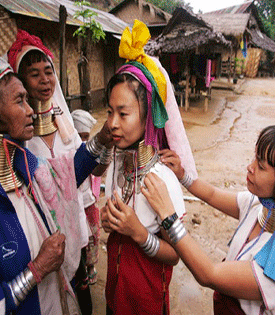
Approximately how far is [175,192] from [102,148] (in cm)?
58

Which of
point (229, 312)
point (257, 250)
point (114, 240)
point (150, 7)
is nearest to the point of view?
point (257, 250)

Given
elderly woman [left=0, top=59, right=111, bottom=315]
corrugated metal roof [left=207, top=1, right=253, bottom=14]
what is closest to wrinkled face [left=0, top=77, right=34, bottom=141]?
elderly woman [left=0, top=59, right=111, bottom=315]

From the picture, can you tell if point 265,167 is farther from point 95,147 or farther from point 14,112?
point 14,112

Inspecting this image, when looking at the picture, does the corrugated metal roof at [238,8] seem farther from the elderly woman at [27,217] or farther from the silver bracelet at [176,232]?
the silver bracelet at [176,232]

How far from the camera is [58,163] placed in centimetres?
164

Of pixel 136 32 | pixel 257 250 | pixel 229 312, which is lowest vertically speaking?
pixel 229 312

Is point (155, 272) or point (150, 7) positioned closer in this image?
point (155, 272)

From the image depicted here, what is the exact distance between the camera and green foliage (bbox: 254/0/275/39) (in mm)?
26828

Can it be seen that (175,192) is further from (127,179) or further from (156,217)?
(127,179)

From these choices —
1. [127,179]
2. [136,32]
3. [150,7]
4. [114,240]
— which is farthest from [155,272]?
[150,7]

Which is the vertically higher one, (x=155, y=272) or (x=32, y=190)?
(x=32, y=190)

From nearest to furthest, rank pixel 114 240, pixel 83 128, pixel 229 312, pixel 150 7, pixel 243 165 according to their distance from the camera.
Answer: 1. pixel 229 312
2. pixel 114 240
3. pixel 83 128
4. pixel 243 165
5. pixel 150 7

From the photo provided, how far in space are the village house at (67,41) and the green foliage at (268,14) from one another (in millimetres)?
22607

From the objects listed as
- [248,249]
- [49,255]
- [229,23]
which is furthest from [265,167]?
[229,23]
